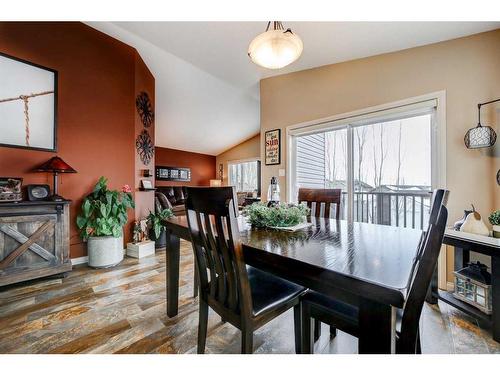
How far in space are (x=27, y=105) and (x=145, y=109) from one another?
141cm

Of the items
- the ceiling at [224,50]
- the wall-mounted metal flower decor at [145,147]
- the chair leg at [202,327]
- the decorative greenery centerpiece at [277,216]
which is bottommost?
the chair leg at [202,327]

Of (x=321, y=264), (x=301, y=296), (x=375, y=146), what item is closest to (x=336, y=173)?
(x=375, y=146)

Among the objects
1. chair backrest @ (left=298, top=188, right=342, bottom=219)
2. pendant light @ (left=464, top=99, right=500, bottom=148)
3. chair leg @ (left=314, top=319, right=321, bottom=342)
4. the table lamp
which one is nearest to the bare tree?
pendant light @ (left=464, top=99, right=500, bottom=148)

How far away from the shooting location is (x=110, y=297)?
1999mm

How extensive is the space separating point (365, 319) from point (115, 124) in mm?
3612

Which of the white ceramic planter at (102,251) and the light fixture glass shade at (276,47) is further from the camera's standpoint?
the white ceramic planter at (102,251)

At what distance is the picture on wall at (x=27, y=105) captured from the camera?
230 cm

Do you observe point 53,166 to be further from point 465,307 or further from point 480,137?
point 480,137

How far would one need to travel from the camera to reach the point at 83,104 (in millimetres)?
2855

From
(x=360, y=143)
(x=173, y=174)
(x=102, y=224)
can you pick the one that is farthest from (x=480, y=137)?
(x=173, y=174)

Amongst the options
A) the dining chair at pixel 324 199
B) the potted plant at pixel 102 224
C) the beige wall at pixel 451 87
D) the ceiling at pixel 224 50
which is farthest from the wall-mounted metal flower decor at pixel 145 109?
the dining chair at pixel 324 199

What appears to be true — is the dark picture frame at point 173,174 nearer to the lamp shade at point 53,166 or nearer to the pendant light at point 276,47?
the lamp shade at point 53,166

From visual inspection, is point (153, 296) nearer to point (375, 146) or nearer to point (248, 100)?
point (375, 146)

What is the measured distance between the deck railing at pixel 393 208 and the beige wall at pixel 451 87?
1.59ft
